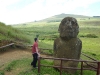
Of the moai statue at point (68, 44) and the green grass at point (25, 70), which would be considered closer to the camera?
the green grass at point (25, 70)

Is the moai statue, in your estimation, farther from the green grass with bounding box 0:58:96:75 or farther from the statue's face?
the green grass with bounding box 0:58:96:75

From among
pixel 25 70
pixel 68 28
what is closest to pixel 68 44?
pixel 68 28

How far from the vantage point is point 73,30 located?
17.3 metres

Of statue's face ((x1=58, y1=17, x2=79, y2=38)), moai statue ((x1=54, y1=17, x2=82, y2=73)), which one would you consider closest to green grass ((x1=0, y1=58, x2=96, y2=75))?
moai statue ((x1=54, y1=17, x2=82, y2=73))

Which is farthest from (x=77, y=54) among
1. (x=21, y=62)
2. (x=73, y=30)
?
(x=21, y=62)

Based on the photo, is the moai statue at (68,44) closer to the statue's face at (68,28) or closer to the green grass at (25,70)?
the statue's face at (68,28)

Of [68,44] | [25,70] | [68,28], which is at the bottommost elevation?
[25,70]

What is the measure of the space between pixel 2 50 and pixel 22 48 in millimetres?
3297

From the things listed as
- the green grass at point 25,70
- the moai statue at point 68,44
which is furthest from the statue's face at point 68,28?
the green grass at point 25,70

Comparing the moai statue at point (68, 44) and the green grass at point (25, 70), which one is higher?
the moai statue at point (68, 44)

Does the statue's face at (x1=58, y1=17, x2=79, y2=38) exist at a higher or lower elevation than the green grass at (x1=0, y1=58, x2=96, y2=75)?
higher

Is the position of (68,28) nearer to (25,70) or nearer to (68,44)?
(68,44)

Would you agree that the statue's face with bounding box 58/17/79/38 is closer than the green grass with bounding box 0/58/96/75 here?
No

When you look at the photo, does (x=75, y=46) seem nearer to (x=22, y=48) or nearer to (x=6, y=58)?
(x=6, y=58)
